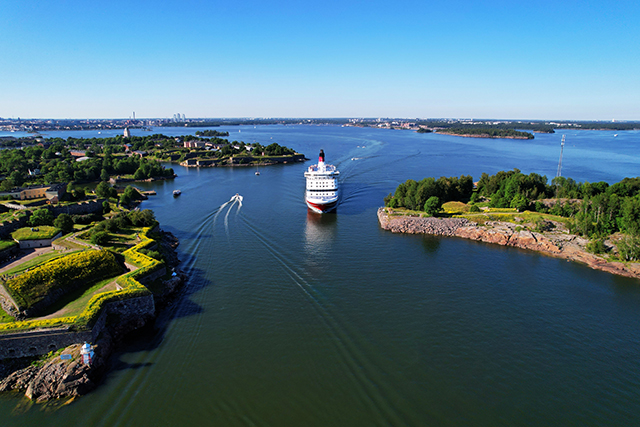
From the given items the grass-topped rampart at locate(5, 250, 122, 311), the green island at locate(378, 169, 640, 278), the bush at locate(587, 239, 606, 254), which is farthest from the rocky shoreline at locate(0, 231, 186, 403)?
the bush at locate(587, 239, 606, 254)

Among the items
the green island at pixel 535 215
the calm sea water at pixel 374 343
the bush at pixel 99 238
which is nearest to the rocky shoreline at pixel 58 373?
the calm sea water at pixel 374 343

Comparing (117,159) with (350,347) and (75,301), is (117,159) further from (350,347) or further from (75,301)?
(350,347)

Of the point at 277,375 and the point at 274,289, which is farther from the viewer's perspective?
the point at 274,289

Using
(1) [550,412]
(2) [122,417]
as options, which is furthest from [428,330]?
(2) [122,417]

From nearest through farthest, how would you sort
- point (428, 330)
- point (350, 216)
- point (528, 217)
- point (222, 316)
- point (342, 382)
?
point (342, 382), point (428, 330), point (222, 316), point (528, 217), point (350, 216)

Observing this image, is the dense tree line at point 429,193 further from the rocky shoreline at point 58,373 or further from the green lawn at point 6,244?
the green lawn at point 6,244

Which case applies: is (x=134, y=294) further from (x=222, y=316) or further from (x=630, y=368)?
(x=630, y=368)

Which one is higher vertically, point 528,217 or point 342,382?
point 528,217
